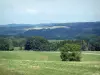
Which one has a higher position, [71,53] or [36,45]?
[71,53]

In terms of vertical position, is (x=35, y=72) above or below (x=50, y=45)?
above

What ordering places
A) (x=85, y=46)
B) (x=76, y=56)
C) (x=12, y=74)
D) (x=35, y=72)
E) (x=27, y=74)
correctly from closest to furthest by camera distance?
(x=12, y=74)
(x=27, y=74)
(x=35, y=72)
(x=76, y=56)
(x=85, y=46)

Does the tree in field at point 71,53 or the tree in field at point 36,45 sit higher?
the tree in field at point 71,53

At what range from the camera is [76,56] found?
239ft

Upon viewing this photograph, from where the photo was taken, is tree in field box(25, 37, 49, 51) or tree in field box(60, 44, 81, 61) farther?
tree in field box(25, 37, 49, 51)

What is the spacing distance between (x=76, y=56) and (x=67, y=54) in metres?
2.94

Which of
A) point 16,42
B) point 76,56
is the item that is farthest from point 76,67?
point 16,42

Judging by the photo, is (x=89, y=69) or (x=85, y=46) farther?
(x=85, y=46)

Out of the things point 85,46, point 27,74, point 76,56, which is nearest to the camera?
point 27,74

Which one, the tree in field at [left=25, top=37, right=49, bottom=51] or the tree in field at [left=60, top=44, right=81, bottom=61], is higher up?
the tree in field at [left=60, top=44, right=81, bottom=61]

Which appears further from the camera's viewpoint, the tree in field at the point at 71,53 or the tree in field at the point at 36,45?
the tree in field at the point at 36,45

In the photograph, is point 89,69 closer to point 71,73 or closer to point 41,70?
point 71,73

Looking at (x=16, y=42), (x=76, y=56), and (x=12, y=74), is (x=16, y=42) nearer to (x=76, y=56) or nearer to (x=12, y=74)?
(x=76, y=56)

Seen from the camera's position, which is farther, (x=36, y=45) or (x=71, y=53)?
(x=36, y=45)
